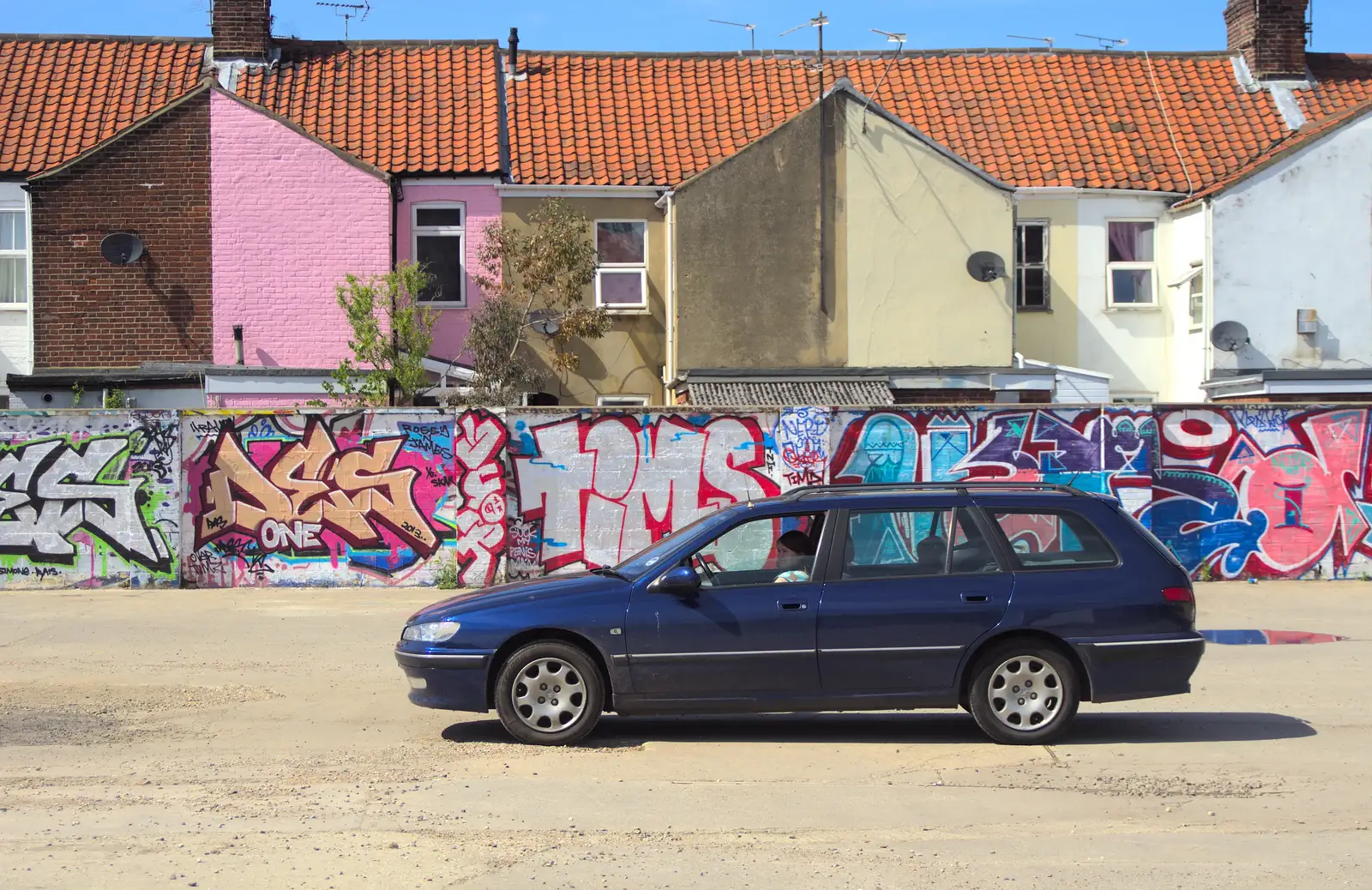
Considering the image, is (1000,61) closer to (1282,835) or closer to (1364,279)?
(1364,279)

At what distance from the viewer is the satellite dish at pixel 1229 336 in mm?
22328

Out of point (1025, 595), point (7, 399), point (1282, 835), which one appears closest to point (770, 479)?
point (1025, 595)

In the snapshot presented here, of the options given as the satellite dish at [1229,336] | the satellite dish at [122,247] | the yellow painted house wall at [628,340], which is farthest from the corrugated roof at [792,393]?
the satellite dish at [122,247]

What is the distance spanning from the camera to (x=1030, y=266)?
947 inches

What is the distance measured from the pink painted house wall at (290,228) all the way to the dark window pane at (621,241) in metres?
3.42

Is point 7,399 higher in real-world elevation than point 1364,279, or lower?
lower

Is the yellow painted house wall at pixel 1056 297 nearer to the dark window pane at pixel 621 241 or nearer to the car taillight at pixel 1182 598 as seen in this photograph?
the dark window pane at pixel 621 241

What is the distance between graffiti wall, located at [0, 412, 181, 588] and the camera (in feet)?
52.9

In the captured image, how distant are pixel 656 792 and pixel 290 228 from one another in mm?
16416

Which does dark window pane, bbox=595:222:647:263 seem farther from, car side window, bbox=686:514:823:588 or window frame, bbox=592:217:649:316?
car side window, bbox=686:514:823:588

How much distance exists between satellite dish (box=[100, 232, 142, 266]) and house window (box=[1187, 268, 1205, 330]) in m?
16.9

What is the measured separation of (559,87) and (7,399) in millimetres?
10581

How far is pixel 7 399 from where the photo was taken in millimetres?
22578

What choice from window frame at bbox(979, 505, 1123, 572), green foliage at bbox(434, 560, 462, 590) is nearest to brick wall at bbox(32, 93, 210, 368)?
green foliage at bbox(434, 560, 462, 590)
